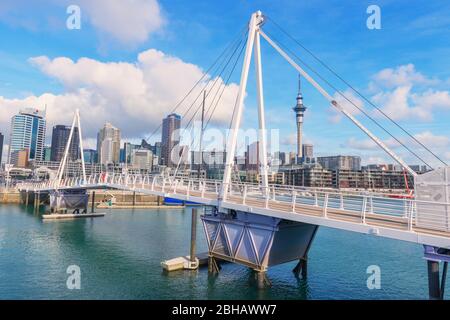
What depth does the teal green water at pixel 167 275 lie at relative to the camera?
72.0ft

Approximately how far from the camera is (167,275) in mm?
25672

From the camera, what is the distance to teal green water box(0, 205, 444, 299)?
864 inches

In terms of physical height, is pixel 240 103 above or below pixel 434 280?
above

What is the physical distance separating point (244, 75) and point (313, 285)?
55.7ft

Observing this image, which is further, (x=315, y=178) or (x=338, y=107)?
(x=315, y=178)

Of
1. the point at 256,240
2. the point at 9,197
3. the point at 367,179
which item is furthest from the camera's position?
the point at 367,179

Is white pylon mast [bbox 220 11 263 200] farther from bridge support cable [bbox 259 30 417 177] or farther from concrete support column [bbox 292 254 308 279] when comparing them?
concrete support column [bbox 292 254 308 279]

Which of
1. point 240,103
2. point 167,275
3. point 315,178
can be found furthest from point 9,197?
point 315,178

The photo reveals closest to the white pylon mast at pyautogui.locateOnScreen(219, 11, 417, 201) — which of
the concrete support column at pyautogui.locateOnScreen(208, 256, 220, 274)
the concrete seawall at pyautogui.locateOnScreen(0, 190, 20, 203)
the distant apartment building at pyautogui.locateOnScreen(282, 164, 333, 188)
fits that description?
the concrete support column at pyautogui.locateOnScreen(208, 256, 220, 274)

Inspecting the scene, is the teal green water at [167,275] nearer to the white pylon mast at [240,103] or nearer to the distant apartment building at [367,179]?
the white pylon mast at [240,103]

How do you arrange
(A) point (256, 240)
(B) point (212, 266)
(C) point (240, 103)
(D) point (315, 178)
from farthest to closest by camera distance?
(D) point (315, 178)
(B) point (212, 266)
(C) point (240, 103)
(A) point (256, 240)

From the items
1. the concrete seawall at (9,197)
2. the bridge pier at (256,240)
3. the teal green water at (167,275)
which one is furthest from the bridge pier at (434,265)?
the concrete seawall at (9,197)

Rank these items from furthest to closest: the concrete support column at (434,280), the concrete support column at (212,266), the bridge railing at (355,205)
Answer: the concrete support column at (212,266)
the concrete support column at (434,280)
the bridge railing at (355,205)

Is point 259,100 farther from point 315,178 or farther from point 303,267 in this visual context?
point 315,178
